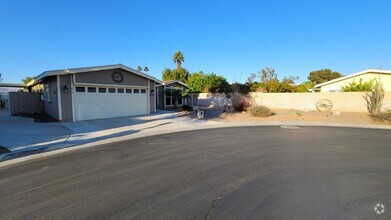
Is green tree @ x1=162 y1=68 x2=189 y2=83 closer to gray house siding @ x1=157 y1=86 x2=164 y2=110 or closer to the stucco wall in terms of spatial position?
gray house siding @ x1=157 y1=86 x2=164 y2=110

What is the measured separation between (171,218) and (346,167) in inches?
178

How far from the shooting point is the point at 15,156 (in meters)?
5.73

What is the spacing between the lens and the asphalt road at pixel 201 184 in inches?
113

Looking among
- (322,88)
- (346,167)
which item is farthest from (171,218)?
(322,88)

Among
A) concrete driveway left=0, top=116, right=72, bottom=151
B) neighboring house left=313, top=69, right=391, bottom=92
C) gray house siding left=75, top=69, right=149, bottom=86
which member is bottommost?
concrete driveway left=0, top=116, right=72, bottom=151

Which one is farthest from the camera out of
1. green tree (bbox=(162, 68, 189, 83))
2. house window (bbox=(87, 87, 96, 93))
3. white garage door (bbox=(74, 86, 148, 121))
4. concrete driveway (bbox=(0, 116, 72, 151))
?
green tree (bbox=(162, 68, 189, 83))

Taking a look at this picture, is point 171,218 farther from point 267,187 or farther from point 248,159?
point 248,159

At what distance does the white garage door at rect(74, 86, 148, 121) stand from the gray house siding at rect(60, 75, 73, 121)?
0.34 meters

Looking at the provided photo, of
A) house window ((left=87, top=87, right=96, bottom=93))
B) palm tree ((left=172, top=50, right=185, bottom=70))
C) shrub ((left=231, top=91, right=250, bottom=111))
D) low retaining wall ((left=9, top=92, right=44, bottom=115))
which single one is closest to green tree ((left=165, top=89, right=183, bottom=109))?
shrub ((left=231, top=91, right=250, bottom=111))

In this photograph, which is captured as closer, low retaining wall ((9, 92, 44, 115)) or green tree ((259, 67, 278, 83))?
low retaining wall ((9, 92, 44, 115))

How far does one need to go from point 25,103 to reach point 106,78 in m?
7.86

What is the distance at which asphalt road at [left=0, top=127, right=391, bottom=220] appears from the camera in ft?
9.45

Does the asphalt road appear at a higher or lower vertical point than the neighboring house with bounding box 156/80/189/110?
lower

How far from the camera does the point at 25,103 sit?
1584cm
